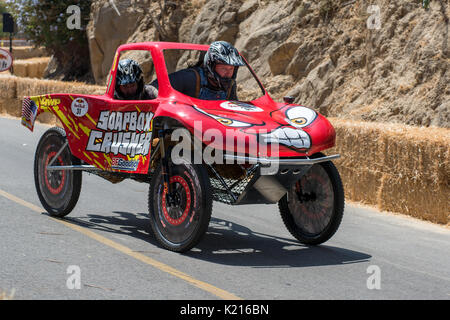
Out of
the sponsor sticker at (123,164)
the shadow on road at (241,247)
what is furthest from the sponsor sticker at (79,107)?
the shadow on road at (241,247)

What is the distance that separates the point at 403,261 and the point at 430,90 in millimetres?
7412

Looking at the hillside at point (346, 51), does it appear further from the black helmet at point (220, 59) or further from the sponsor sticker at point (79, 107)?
the sponsor sticker at point (79, 107)

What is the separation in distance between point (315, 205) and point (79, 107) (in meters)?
2.92

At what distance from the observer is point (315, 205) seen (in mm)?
7652

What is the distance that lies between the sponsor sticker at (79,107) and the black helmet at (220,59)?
149 cm

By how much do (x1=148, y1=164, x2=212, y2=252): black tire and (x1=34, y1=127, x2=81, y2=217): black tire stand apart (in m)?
1.63

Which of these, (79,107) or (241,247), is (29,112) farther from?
(241,247)

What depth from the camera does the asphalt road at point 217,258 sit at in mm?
5965

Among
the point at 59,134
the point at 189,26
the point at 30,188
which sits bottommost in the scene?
the point at 30,188

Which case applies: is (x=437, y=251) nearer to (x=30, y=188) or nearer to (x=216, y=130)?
(x=216, y=130)

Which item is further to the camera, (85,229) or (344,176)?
(344,176)

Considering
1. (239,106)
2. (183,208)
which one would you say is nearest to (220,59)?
(239,106)

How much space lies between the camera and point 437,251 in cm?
805

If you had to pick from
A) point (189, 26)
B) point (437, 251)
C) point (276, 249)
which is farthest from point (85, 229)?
point (189, 26)
